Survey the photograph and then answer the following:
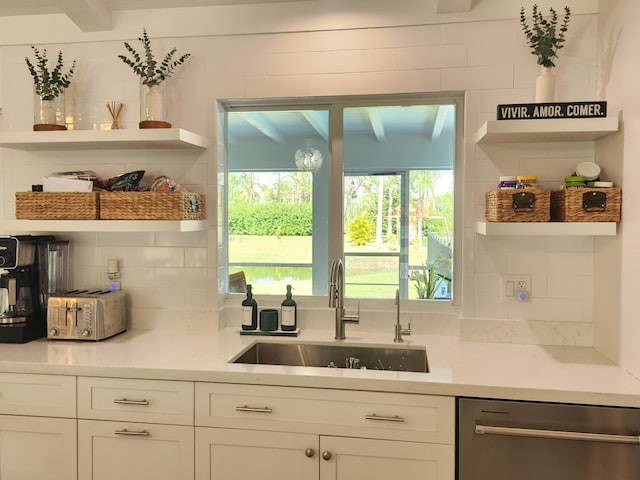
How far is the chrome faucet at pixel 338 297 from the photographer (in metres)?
2.36

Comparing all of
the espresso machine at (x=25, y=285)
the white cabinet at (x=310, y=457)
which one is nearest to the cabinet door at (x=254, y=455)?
the white cabinet at (x=310, y=457)

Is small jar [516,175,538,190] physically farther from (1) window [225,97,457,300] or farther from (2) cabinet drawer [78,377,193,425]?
(2) cabinet drawer [78,377,193,425]

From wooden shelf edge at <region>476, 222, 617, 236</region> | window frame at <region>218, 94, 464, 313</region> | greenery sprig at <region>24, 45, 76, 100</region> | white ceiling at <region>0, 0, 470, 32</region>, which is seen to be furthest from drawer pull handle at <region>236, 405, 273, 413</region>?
white ceiling at <region>0, 0, 470, 32</region>

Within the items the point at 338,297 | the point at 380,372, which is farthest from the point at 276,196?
the point at 380,372

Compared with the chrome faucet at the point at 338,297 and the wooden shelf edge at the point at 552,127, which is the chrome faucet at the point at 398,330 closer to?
the chrome faucet at the point at 338,297

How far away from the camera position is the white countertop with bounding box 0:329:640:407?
70.2 inches

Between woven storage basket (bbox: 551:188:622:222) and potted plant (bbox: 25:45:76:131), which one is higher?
potted plant (bbox: 25:45:76:131)

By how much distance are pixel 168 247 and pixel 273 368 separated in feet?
3.21

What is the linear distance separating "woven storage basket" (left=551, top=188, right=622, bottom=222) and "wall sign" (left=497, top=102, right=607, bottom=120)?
11.3 inches

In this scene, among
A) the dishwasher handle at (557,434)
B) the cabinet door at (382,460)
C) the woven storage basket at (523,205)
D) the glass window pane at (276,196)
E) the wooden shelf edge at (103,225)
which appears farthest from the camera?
the glass window pane at (276,196)

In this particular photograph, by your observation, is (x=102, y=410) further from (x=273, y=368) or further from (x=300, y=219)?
(x=300, y=219)

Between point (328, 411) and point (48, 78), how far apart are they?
77.0 inches

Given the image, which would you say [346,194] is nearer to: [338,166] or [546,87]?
[338,166]

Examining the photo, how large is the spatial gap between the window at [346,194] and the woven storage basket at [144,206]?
0.49 meters
